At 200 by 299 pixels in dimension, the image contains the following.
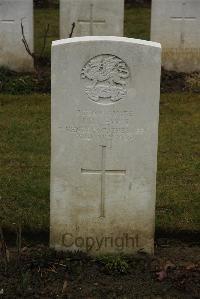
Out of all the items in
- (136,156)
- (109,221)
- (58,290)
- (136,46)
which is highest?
(136,46)

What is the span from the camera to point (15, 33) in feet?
35.4

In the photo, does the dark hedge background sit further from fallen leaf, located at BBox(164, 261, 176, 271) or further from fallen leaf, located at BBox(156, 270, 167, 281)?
fallen leaf, located at BBox(156, 270, 167, 281)

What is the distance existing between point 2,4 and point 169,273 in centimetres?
645

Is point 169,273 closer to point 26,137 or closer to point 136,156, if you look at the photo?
point 136,156

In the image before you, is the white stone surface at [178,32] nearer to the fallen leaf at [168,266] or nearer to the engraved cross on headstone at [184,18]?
the engraved cross on headstone at [184,18]

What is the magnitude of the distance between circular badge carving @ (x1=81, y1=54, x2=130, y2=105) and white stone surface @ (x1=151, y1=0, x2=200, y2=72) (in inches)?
239

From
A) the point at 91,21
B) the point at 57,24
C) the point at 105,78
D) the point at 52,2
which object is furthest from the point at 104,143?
the point at 52,2

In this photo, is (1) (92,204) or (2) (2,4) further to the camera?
(2) (2,4)

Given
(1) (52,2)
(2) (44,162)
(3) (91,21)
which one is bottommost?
(2) (44,162)

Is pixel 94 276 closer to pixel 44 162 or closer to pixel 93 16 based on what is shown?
pixel 44 162

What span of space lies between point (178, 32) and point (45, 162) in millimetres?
4580

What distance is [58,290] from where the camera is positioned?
5.07 m

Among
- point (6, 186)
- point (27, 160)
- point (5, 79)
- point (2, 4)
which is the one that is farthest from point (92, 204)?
point (2, 4)

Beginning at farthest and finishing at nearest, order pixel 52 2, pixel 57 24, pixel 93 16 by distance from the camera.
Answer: pixel 52 2 < pixel 57 24 < pixel 93 16
